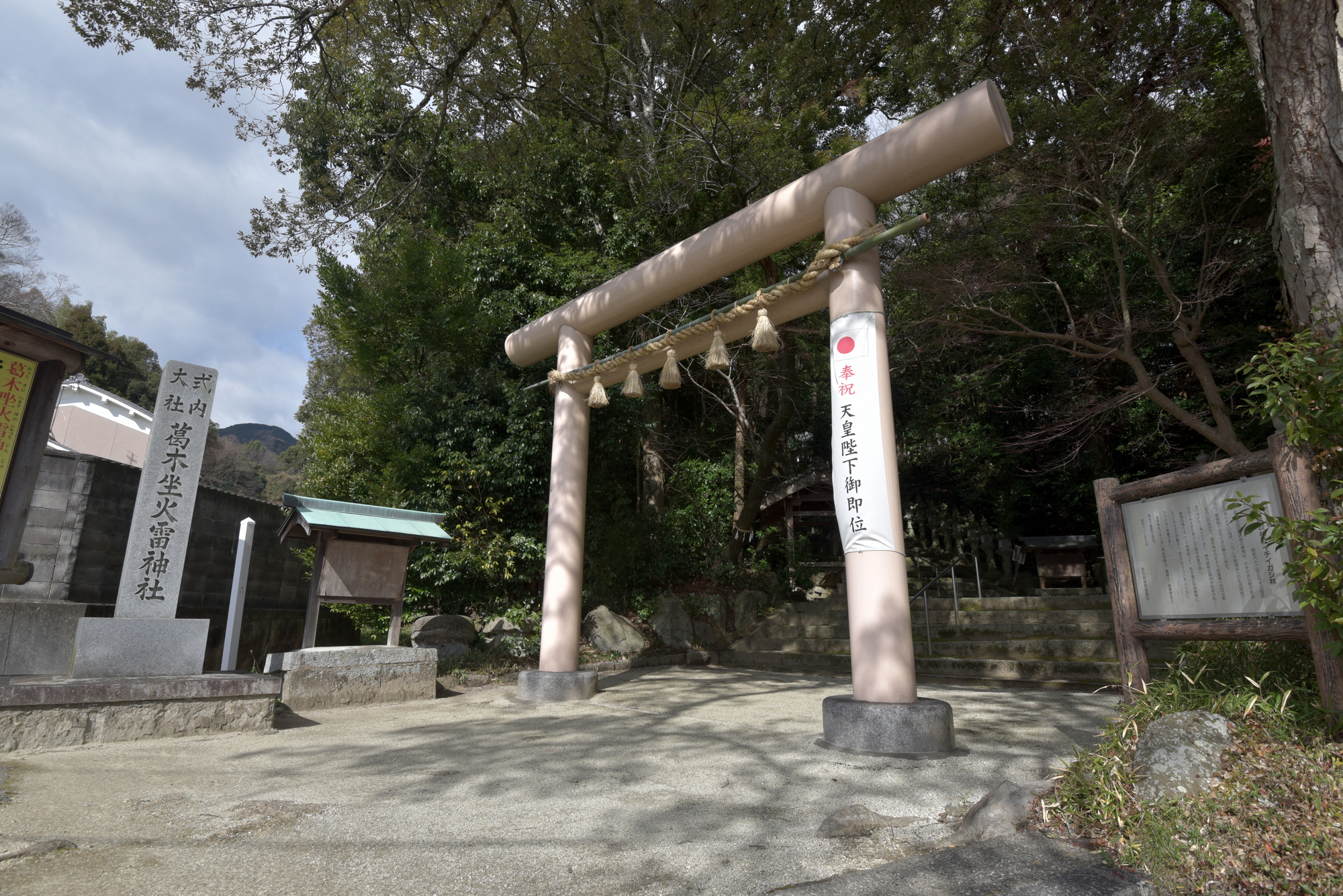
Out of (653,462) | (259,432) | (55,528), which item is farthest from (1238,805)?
(259,432)

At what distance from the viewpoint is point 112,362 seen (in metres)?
26.6

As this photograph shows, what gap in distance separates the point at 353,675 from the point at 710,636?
618 centimetres

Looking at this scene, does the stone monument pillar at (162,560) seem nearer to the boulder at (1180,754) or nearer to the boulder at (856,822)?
the boulder at (856,822)

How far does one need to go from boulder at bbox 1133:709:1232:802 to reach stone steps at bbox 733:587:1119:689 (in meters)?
3.50

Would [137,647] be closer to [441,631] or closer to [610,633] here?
[441,631]

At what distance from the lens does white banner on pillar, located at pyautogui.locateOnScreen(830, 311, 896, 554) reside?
442 centimetres

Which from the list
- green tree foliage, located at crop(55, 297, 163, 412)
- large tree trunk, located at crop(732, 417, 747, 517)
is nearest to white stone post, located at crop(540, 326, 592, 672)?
large tree trunk, located at crop(732, 417, 747, 517)

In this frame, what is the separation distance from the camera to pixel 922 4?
8.98 m

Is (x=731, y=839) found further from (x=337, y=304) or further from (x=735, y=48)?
(x=735, y=48)

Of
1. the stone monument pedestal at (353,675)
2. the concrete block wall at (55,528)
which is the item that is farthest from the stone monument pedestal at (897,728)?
the concrete block wall at (55,528)

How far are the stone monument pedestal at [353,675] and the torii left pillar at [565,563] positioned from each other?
3.79ft

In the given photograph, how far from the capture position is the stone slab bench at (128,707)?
178 inches

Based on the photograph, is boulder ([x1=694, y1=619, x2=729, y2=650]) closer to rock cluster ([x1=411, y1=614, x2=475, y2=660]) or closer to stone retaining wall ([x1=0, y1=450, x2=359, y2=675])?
rock cluster ([x1=411, y1=614, x2=475, y2=660])

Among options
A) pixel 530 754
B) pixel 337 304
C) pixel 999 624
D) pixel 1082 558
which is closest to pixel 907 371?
pixel 1082 558
